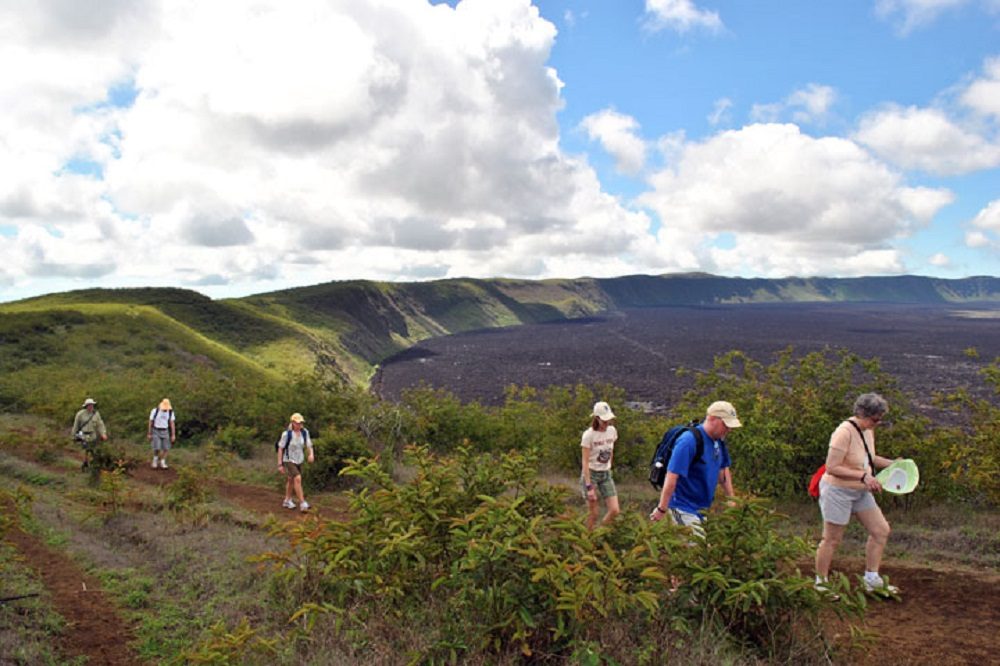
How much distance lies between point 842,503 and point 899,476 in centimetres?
67

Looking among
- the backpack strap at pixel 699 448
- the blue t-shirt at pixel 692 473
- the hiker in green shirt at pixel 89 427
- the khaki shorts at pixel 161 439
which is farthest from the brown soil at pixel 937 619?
the khaki shorts at pixel 161 439

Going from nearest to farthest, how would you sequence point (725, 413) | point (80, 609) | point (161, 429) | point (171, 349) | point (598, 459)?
point (725, 413), point (80, 609), point (598, 459), point (161, 429), point (171, 349)

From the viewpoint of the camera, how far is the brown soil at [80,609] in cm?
536

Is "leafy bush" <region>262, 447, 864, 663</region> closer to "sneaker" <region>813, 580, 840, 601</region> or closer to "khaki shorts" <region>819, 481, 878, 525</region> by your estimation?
"sneaker" <region>813, 580, 840, 601</region>

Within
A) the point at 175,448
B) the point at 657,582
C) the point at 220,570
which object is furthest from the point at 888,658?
the point at 175,448

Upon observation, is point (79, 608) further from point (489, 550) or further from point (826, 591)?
point (826, 591)

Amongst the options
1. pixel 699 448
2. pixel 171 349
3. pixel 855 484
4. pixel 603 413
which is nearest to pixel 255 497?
pixel 603 413

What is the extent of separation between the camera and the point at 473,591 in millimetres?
4094

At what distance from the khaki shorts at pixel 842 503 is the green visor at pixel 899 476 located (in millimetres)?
211

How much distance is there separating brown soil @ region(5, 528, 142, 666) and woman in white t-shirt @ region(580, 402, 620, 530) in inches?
225

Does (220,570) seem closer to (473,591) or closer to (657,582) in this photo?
(473,591)

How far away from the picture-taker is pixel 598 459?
8438 mm

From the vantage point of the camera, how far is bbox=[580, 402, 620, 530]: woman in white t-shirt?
820cm

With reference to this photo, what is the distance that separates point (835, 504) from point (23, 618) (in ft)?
28.3
